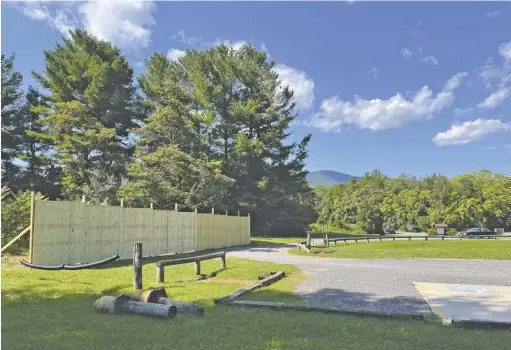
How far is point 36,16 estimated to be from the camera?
9.59 meters

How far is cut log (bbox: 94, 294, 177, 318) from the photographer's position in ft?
17.4

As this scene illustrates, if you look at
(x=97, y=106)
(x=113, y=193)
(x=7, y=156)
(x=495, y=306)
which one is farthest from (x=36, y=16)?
(x=7, y=156)

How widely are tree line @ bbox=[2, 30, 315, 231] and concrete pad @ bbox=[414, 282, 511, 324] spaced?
21099mm

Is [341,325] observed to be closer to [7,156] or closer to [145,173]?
[145,173]

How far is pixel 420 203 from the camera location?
187ft

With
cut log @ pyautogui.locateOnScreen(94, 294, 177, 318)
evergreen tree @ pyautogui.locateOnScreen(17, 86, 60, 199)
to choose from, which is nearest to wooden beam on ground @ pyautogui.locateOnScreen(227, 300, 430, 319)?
cut log @ pyautogui.locateOnScreen(94, 294, 177, 318)

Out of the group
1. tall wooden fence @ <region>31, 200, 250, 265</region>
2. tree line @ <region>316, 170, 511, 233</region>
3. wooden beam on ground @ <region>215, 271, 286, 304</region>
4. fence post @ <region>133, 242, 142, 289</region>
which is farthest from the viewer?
tree line @ <region>316, 170, 511, 233</region>

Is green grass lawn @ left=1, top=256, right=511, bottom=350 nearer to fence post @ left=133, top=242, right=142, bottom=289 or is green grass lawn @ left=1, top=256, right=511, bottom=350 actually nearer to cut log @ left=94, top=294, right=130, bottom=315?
cut log @ left=94, top=294, right=130, bottom=315

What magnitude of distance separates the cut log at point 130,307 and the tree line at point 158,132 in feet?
70.7

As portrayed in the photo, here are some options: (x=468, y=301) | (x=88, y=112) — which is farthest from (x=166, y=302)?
(x=88, y=112)

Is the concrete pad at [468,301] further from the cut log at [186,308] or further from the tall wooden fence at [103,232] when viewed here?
the tall wooden fence at [103,232]

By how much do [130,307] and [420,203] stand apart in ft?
187

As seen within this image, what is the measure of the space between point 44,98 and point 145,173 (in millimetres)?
12834

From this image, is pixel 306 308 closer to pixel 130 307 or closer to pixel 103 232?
pixel 130 307
